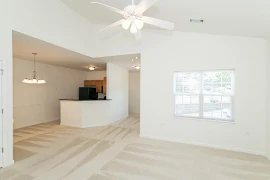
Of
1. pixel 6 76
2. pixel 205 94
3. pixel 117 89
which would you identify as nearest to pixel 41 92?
pixel 117 89

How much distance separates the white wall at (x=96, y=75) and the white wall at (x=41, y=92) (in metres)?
0.67

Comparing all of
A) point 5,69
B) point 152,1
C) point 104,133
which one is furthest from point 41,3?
point 104,133

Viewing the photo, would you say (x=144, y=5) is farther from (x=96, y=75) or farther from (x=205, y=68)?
(x=96, y=75)

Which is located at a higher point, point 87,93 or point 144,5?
point 144,5

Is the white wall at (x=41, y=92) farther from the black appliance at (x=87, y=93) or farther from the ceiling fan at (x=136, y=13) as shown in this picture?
the ceiling fan at (x=136, y=13)

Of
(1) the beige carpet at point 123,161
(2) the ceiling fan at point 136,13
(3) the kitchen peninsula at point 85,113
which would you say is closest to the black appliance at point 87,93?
(3) the kitchen peninsula at point 85,113

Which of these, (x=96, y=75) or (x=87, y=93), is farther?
(x=96, y=75)

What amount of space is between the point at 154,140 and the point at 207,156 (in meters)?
1.44

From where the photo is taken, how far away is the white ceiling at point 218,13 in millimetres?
2238

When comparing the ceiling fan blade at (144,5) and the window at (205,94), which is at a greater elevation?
the ceiling fan blade at (144,5)

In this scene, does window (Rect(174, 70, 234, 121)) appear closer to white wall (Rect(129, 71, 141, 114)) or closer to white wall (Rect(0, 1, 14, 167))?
white wall (Rect(0, 1, 14, 167))

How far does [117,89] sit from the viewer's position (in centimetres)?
669

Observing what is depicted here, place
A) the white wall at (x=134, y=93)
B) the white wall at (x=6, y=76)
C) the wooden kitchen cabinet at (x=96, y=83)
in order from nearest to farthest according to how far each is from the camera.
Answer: the white wall at (x=6, y=76) → the wooden kitchen cabinet at (x=96, y=83) → the white wall at (x=134, y=93)

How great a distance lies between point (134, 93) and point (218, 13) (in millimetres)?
6790
